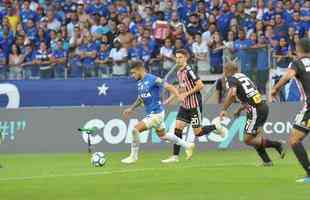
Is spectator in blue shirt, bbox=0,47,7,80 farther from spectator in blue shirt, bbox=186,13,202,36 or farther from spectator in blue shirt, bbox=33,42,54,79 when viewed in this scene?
spectator in blue shirt, bbox=186,13,202,36

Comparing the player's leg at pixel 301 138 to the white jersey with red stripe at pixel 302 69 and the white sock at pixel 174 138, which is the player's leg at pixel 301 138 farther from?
the white sock at pixel 174 138

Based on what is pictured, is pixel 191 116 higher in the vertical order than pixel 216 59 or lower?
lower

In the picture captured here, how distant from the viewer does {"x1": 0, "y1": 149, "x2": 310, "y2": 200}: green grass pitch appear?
488 inches

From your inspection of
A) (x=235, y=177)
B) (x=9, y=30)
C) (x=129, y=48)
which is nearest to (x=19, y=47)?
(x=9, y=30)

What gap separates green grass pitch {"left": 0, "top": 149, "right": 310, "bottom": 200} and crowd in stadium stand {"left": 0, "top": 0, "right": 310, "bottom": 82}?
19.4 feet

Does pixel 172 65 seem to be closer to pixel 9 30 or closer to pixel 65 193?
pixel 9 30

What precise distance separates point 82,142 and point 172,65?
11.8 feet

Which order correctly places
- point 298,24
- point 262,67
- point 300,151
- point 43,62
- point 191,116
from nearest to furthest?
point 300,151
point 191,116
point 262,67
point 298,24
point 43,62

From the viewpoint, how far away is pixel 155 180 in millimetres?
14703

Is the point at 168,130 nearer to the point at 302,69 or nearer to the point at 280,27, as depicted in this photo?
the point at 280,27

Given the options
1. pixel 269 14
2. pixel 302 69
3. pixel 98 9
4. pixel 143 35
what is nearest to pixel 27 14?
pixel 98 9

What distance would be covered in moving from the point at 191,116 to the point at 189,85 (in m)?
0.74

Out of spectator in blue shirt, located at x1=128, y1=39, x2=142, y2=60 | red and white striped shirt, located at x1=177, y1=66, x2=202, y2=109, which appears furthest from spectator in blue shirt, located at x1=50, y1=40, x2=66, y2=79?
red and white striped shirt, located at x1=177, y1=66, x2=202, y2=109

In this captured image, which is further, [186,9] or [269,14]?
[186,9]
